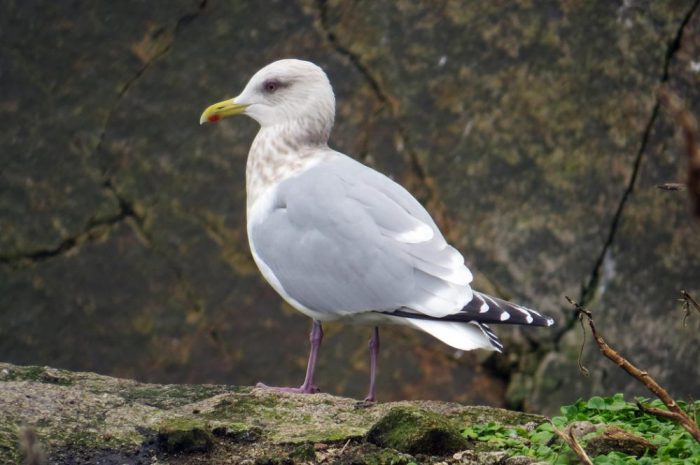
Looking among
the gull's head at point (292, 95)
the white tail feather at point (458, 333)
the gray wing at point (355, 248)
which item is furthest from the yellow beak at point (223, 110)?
the white tail feather at point (458, 333)

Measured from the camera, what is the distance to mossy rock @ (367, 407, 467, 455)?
237 cm

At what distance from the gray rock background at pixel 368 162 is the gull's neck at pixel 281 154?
79cm

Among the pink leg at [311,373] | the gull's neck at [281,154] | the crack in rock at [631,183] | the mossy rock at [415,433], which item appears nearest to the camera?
the mossy rock at [415,433]

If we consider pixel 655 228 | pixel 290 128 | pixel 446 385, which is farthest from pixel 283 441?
pixel 655 228

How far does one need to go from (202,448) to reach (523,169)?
1.90 m

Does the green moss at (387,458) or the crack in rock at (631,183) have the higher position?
the crack in rock at (631,183)

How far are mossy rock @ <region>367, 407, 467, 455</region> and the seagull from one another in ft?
0.98

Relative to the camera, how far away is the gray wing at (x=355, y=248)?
281cm

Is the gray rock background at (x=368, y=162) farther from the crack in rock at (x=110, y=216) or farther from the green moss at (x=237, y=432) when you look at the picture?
the green moss at (x=237, y=432)

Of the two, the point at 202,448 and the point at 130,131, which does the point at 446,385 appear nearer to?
the point at 130,131

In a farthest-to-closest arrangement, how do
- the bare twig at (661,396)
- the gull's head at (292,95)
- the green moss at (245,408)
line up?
the gull's head at (292,95), the green moss at (245,408), the bare twig at (661,396)

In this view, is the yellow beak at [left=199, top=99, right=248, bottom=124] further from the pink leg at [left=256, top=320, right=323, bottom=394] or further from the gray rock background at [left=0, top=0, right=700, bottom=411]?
the gray rock background at [left=0, top=0, right=700, bottom=411]

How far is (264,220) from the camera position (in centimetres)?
305

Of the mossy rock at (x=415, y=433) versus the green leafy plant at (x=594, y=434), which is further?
the mossy rock at (x=415, y=433)
